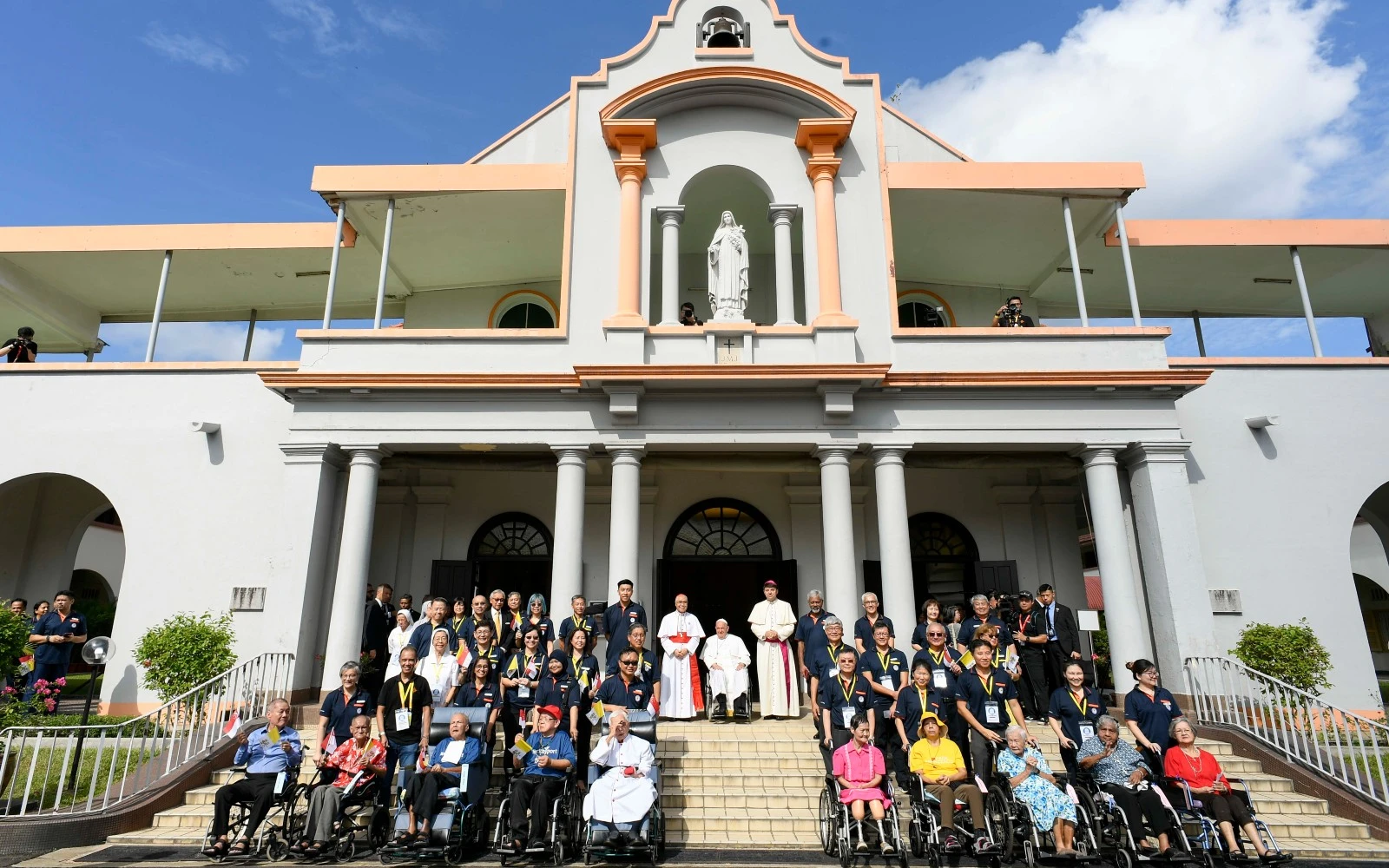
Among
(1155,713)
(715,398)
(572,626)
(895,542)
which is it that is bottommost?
(1155,713)

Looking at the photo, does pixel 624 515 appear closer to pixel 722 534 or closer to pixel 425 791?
pixel 722 534

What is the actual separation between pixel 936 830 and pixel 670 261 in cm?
852

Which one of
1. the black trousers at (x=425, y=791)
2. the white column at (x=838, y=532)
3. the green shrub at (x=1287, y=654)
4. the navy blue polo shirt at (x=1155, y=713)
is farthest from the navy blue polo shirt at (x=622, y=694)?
the green shrub at (x=1287, y=654)

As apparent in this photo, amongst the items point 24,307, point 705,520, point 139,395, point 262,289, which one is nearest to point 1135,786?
point 705,520

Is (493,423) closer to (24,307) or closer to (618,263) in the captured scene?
(618,263)

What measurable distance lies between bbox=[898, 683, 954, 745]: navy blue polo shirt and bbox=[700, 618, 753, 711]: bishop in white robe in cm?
274

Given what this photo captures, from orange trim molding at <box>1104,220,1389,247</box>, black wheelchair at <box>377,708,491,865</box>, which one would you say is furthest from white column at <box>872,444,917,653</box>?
orange trim molding at <box>1104,220,1389,247</box>

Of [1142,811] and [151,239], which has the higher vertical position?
[151,239]

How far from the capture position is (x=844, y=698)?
786 cm

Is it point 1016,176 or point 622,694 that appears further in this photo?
point 1016,176

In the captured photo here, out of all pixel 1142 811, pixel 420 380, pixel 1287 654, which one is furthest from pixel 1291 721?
pixel 420 380

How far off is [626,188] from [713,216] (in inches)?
99.7

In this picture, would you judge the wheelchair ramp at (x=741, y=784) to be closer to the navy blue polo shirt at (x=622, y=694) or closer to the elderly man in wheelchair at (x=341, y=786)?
the navy blue polo shirt at (x=622, y=694)

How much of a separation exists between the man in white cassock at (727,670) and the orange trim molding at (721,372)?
3364mm
